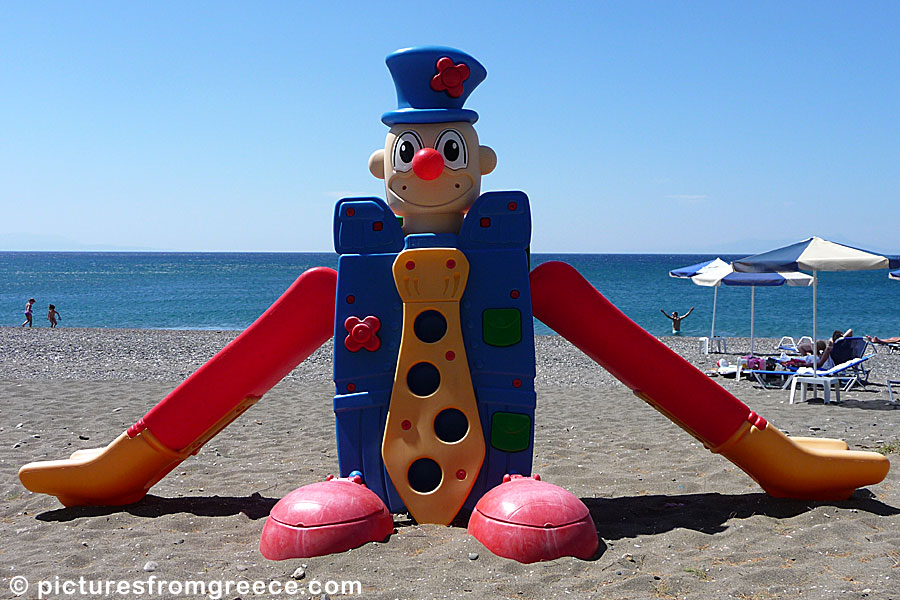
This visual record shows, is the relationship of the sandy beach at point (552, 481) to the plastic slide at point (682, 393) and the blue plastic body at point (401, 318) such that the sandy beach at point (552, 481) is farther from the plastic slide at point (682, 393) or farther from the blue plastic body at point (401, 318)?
the blue plastic body at point (401, 318)

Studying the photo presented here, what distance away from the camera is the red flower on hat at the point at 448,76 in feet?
15.8

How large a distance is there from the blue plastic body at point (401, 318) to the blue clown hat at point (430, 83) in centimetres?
56

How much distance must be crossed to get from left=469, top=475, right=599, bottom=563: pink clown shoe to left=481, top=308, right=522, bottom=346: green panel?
88cm

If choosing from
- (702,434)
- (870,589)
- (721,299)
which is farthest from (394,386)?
(721,299)

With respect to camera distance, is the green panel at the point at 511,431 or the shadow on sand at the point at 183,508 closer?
the green panel at the point at 511,431

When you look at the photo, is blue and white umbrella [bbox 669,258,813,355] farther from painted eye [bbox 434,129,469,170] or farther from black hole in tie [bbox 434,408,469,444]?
black hole in tie [bbox 434,408,469,444]

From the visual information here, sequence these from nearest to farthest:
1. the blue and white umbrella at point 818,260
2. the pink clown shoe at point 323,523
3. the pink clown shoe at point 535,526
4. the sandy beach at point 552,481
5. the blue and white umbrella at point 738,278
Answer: the sandy beach at point 552,481 < the pink clown shoe at point 535,526 < the pink clown shoe at point 323,523 < the blue and white umbrella at point 818,260 < the blue and white umbrella at point 738,278

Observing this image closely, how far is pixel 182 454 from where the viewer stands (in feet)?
17.2

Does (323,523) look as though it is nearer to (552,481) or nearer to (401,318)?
(401,318)

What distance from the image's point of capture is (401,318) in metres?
4.87

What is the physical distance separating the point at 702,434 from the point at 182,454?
339 cm

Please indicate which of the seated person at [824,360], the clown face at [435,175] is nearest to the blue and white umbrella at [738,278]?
the seated person at [824,360]

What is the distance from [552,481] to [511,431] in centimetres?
166

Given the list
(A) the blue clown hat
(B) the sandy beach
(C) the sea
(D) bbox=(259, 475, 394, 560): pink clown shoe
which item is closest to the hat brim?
(A) the blue clown hat
